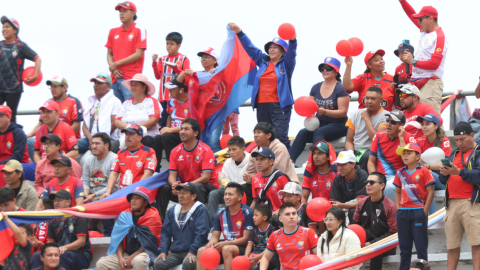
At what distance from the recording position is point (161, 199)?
948 cm

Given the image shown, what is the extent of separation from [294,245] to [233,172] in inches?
84.3

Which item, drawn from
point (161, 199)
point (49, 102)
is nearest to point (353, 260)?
point (161, 199)

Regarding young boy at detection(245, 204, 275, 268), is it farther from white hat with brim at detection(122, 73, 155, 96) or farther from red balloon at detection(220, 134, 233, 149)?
white hat with brim at detection(122, 73, 155, 96)

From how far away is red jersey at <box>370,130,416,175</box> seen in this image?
28.9 ft

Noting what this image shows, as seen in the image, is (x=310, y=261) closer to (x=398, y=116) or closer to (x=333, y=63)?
(x=398, y=116)

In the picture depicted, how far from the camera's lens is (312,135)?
10094 millimetres

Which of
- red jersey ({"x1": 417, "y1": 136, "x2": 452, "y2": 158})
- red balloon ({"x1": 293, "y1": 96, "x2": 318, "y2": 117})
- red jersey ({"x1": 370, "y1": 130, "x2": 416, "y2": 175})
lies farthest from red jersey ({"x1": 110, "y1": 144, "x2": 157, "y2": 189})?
red jersey ({"x1": 417, "y1": 136, "x2": 452, "y2": 158})

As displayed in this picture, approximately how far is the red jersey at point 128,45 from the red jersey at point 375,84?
3.50 metres

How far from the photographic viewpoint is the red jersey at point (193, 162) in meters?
9.52

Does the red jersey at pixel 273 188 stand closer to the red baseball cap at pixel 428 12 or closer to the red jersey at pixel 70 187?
the red jersey at pixel 70 187

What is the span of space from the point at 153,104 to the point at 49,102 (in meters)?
1.56

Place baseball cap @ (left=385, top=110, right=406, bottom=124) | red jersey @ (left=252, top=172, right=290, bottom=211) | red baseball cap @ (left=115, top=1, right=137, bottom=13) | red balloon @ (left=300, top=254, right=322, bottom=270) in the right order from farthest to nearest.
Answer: red baseball cap @ (left=115, top=1, right=137, bottom=13) < baseball cap @ (left=385, top=110, right=406, bottom=124) < red jersey @ (left=252, top=172, right=290, bottom=211) < red balloon @ (left=300, top=254, right=322, bottom=270)

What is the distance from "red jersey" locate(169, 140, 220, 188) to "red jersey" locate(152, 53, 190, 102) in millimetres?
1686

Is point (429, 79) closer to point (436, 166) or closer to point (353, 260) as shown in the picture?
point (436, 166)
